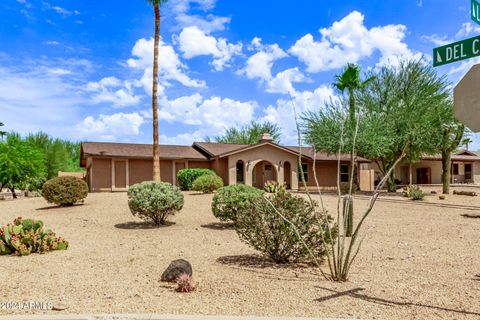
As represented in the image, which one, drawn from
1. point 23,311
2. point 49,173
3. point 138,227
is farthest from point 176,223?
point 49,173

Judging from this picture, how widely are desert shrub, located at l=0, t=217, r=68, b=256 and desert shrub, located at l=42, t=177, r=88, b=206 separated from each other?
32.0 feet

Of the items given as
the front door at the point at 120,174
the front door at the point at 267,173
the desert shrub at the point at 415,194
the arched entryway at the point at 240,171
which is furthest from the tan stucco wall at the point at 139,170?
the desert shrub at the point at 415,194

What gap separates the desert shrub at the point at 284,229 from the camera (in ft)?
23.6

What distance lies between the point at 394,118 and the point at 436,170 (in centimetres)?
1794

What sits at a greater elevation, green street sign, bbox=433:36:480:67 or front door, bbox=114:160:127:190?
green street sign, bbox=433:36:480:67

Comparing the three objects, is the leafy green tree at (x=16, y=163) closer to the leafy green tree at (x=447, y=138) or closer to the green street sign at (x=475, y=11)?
the leafy green tree at (x=447, y=138)

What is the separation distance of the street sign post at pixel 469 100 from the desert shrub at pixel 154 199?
986 cm

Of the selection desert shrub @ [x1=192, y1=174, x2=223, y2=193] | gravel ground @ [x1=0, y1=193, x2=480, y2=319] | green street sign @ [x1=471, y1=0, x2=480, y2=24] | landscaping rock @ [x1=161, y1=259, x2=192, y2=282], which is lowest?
gravel ground @ [x1=0, y1=193, x2=480, y2=319]

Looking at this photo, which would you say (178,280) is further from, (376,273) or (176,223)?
(176,223)

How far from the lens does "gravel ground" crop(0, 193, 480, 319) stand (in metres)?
4.91

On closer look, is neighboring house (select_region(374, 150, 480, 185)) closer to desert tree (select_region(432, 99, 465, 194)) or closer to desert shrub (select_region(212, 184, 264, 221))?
desert tree (select_region(432, 99, 465, 194))

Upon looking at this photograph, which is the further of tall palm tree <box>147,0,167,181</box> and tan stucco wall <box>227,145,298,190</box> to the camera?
tan stucco wall <box>227,145,298,190</box>

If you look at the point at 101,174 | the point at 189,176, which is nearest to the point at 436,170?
the point at 189,176

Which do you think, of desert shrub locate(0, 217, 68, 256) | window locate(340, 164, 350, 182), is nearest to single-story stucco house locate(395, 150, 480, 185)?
window locate(340, 164, 350, 182)
